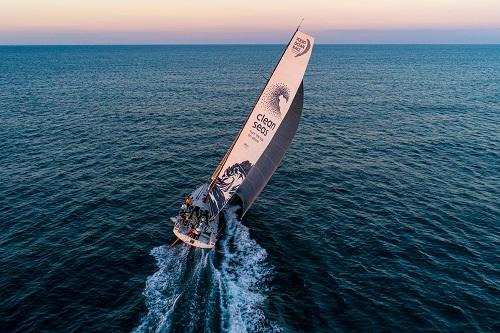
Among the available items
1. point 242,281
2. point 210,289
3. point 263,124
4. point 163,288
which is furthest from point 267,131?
point 163,288

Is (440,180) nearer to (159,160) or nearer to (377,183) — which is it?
(377,183)

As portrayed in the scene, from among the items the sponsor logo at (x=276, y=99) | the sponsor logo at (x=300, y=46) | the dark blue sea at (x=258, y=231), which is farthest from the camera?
the sponsor logo at (x=276, y=99)

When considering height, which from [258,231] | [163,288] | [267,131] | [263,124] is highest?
[263,124]

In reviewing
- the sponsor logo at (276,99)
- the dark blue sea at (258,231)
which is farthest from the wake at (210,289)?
the sponsor logo at (276,99)

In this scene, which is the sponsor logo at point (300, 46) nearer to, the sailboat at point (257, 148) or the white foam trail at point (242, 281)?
the sailboat at point (257, 148)

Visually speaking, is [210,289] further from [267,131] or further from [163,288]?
[267,131]

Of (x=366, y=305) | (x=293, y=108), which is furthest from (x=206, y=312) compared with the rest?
(x=293, y=108)

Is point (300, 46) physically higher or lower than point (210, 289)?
higher

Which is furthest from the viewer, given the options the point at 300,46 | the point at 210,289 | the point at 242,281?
the point at 300,46
